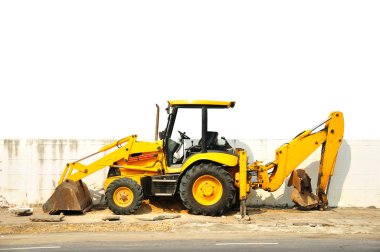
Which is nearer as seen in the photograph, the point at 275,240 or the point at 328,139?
the point at 275,240

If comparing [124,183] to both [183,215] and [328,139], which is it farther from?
[328,139]

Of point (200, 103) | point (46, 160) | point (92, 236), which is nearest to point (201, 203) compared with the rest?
point (200, 103)

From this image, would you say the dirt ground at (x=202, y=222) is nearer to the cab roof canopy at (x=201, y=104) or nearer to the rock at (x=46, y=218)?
the rock at (x=46, y=218)

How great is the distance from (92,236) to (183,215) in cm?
325

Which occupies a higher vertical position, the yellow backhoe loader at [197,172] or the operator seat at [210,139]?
the operator seat at [210,139]

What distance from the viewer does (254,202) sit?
1575 centimetres

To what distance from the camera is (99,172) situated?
15711 millimetres

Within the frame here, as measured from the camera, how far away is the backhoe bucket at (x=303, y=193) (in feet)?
48.0

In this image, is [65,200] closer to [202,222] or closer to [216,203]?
[202,222]

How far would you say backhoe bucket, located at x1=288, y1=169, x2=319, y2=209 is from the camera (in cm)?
1463

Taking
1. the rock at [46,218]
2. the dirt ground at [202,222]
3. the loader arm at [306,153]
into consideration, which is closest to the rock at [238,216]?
the dirt ground at [202,222]

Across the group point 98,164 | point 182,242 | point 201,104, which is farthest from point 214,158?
point 182,242

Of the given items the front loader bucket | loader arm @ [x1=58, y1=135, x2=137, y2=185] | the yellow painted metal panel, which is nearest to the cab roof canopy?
the yellow painted metal panel

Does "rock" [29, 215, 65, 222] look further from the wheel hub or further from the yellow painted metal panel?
the wheel hub
